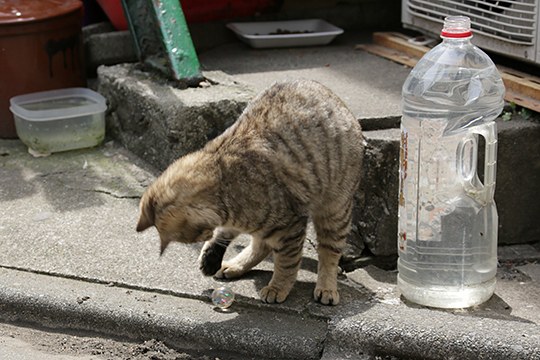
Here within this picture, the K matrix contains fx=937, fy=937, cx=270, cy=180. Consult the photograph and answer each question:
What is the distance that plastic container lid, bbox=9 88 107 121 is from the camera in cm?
554

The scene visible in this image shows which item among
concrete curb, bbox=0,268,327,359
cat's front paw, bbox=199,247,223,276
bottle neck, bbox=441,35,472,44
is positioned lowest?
concrete curb, bbox=0,268,327,359

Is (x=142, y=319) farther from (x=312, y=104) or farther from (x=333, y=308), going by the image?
(x=312, y=104)

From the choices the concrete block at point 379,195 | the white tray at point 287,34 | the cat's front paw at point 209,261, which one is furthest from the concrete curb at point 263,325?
the white tray at point 287,34

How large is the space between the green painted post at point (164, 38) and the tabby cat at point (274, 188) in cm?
132

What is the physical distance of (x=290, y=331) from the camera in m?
3.69

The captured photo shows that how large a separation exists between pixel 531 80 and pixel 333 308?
1783mm

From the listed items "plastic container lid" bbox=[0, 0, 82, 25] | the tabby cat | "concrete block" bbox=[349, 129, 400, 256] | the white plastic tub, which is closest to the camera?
the tabby cat

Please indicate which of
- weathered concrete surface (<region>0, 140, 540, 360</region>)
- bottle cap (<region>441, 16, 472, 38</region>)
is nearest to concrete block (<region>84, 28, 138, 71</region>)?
weathered concrete surface (<region>0, 140, 540, 360</region>)

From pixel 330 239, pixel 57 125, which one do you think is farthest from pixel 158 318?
pixel 57 125

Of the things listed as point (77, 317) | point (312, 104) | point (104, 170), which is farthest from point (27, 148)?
point (312, 104)

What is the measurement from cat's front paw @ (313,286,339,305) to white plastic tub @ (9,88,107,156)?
2.25 m

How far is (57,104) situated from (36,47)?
37 centimetres

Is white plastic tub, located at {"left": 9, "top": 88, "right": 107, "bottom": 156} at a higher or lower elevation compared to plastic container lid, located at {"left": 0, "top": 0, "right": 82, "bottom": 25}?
lower

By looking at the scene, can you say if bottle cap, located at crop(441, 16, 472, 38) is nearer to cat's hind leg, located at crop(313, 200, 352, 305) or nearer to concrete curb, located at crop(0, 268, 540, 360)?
cat's hind leg, located at crop(313, 200, 352, 305)
